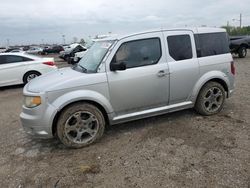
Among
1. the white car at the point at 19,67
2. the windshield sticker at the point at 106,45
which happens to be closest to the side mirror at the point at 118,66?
the windshield sticker at the point at 106,45

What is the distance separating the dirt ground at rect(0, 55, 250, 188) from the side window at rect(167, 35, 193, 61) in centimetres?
132

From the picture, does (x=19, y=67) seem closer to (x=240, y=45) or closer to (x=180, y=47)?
(x=180, y=47)

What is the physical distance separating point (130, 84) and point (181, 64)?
1172mm

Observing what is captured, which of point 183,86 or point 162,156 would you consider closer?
point 162,156

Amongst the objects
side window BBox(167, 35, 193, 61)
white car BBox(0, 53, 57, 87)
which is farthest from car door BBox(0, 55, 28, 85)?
side window BBox(167, 35, 193, 61)

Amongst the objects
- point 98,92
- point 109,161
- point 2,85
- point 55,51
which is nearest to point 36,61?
point 2,85

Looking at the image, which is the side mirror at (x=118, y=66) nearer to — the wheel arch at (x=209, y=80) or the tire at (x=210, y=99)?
the wheel arch at (x=209, y=80)

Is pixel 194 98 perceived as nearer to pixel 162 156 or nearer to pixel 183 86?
pixel 183 86

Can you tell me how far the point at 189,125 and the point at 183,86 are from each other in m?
0.78

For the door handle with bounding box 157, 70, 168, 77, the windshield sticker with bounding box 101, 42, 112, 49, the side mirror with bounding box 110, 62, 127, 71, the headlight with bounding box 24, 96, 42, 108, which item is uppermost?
the windshield sticker with bounding box 101, 42, 112, 49

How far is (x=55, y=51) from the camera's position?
49.3m

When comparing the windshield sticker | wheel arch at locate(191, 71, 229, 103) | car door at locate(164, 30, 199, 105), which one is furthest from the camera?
wheel arch at locate(191, 71, 229, 103)

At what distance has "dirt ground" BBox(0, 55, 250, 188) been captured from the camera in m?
3.46

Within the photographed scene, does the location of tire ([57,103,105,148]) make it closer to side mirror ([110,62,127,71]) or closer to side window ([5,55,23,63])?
side mirror ([110,62,127,71])
